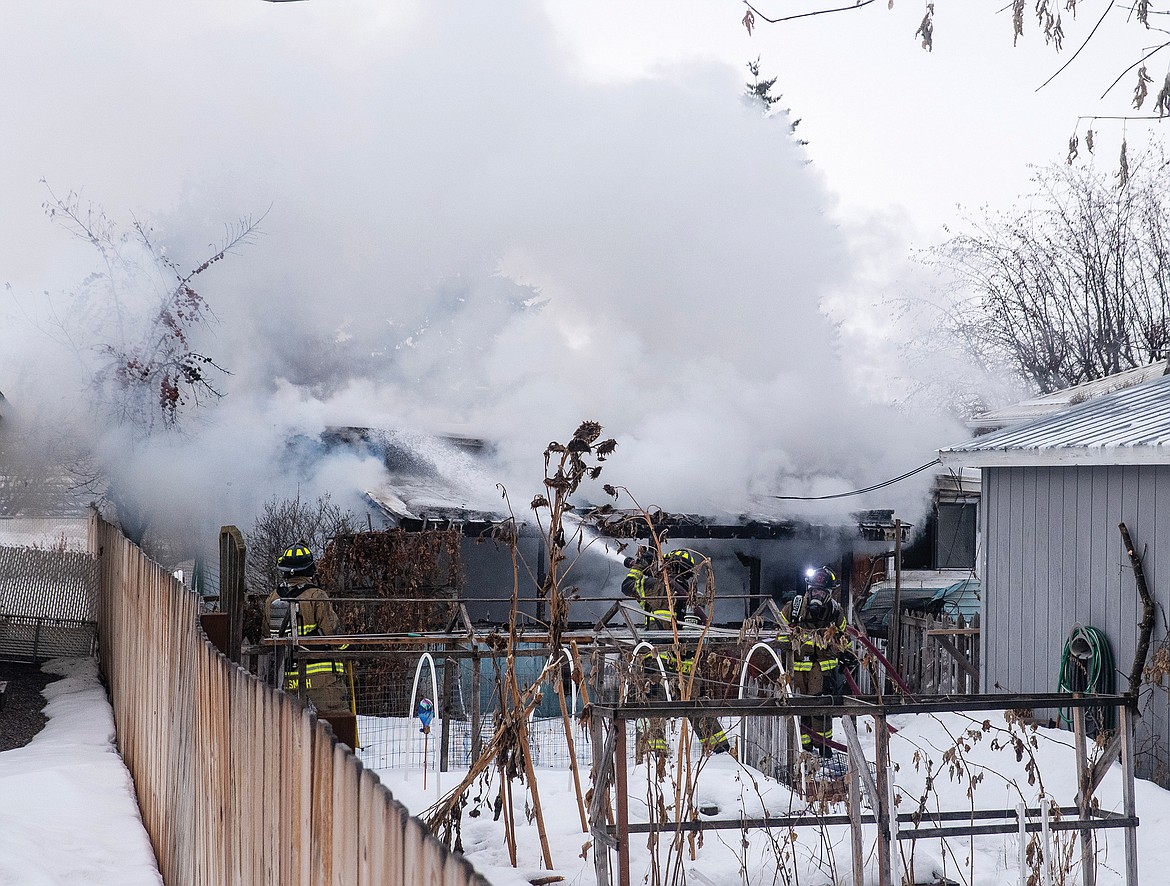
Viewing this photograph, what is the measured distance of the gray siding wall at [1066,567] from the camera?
25.1 feet

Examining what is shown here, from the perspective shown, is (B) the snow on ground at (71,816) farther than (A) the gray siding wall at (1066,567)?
No

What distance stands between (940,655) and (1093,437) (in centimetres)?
416

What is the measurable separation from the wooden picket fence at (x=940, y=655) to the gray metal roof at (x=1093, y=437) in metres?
2.72

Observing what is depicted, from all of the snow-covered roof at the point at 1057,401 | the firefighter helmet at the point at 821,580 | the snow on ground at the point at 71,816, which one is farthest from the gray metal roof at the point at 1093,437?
the snow on ground at the point at 71,816

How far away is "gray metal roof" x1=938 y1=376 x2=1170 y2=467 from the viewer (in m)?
7.63

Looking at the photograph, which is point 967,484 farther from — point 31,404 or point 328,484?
point 31,404

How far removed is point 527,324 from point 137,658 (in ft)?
60.5

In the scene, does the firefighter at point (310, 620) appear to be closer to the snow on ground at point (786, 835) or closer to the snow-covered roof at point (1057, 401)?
the snow on ground at point (786, 835)

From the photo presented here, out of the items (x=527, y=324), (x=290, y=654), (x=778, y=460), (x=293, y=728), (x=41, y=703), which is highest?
(x=527, y=324)

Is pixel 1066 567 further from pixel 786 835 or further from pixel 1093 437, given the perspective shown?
pixel 786 835

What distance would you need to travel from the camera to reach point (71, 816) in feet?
17.8

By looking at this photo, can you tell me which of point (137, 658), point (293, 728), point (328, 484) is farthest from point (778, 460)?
point (293, 728)

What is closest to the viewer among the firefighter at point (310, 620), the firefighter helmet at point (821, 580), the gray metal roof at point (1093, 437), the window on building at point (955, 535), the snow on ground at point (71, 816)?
the snow on ground at point (71, 816)

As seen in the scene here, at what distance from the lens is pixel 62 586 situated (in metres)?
12.3
